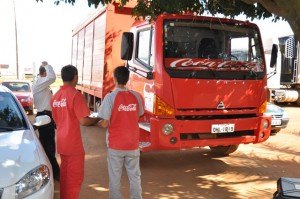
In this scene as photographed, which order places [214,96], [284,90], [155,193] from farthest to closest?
[284,90] → [214,96] → [155,193]

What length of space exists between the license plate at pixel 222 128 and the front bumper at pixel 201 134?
0.05 m

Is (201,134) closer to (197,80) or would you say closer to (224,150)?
(197,80)

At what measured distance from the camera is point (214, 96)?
6.46m

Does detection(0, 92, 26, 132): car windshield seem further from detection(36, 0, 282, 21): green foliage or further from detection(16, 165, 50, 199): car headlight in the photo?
detection(36, 0, 282, 21): green foliage

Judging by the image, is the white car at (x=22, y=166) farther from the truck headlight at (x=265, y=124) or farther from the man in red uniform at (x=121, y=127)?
the truck headlight at (x=265, y=124)

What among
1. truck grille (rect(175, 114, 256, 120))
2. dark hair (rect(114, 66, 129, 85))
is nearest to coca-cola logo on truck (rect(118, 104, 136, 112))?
dark hair (rect(114, 66, 129, 85))

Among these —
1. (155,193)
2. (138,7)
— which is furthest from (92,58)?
(155,193)

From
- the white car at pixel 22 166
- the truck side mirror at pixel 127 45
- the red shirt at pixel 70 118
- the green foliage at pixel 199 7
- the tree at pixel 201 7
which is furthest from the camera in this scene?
the truck side mirror at pixel 127 45

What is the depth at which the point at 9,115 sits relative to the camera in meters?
5.05

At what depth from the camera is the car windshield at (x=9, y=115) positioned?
4.85 m

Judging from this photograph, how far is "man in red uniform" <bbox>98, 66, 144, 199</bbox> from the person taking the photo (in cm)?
476

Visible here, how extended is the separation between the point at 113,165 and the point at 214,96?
230cm

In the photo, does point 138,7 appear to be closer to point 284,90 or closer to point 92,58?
point 92,58

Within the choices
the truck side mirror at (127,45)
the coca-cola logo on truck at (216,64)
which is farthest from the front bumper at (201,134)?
the truck side mirror at (127,45)
